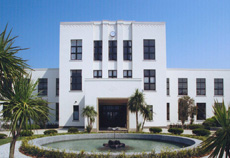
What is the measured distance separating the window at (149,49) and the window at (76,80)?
8.50 m

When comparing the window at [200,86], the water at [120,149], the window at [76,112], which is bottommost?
the water at [120,149]

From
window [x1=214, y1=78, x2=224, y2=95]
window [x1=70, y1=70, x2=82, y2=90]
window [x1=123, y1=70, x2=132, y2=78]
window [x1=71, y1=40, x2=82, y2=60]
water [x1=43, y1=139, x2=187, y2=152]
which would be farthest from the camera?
window [x1=214, y1=78, x2=224, y2=95]

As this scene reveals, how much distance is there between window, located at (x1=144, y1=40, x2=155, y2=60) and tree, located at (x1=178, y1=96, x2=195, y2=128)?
6581 millimetres

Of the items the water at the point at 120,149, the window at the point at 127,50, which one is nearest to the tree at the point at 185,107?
the window at the point at 127,50

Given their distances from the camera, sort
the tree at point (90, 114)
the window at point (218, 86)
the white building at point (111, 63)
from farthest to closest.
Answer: the window at point (218, 86) < the white building at point (111, 63) < the tree at point (90, 114)

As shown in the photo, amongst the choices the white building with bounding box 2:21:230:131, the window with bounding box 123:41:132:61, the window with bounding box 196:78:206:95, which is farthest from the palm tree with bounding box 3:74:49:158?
the window with bounding box 196:78:206:95

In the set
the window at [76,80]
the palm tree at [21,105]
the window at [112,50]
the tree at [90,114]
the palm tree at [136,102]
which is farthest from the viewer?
the window at [112,50]

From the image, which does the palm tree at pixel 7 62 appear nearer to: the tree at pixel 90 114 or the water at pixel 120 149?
the water at pixel 120 149

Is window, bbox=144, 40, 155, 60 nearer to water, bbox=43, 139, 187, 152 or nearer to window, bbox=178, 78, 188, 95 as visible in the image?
window, bbox=178, 78, 188, 95

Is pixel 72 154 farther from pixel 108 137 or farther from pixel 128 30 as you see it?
pixel 128 30

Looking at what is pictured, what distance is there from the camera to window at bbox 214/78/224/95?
3334cm

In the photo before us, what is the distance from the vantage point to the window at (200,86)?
3316 cm

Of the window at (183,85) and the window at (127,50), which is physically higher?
the window at (127,50)

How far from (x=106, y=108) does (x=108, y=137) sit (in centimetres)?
1018
